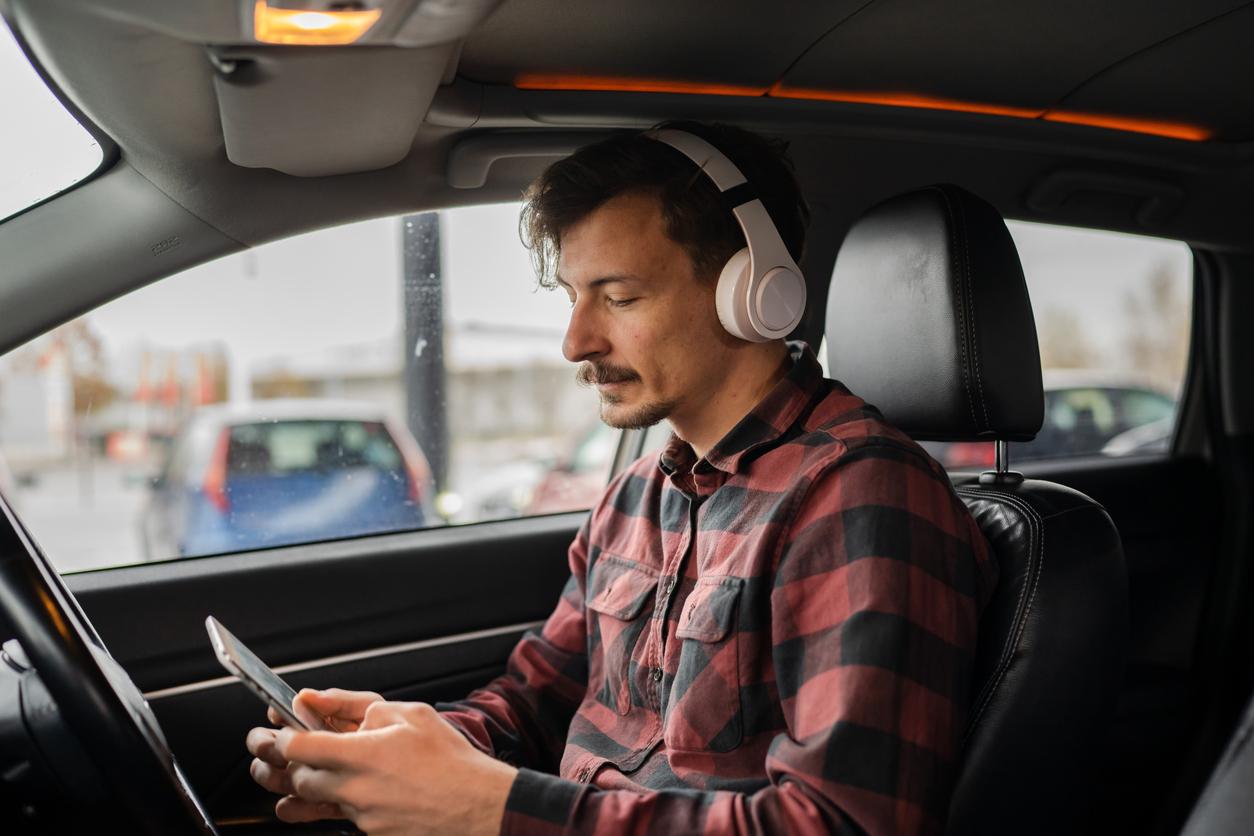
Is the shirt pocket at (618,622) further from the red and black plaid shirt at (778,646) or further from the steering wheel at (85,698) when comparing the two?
the steering wheel at (85,698)

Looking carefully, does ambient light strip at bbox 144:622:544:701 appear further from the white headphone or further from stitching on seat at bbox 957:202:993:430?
stitching on seat at bbox 957:202:993:430

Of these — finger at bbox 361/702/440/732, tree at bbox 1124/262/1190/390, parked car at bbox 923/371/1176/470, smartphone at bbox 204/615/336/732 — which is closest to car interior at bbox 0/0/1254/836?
smartphone at bbox 204/615/336/732

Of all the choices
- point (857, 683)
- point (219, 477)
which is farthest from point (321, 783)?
point (219, 477)

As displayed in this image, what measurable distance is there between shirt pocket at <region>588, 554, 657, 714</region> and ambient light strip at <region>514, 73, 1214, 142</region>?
78cm

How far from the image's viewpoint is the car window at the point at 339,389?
212cm

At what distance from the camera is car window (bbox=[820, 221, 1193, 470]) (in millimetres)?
2932

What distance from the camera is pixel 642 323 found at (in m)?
1.61

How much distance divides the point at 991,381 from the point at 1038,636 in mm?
372

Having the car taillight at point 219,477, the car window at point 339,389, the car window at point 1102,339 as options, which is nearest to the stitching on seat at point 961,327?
the car window at point 1102,339

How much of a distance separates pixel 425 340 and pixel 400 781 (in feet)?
4.44

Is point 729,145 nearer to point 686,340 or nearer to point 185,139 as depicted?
point 686,340

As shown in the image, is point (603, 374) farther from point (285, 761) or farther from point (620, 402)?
point (285, 761)

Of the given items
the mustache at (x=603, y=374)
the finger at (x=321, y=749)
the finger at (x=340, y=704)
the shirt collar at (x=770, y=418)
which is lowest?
the finger at (x=340, y=704)

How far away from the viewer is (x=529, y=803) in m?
1.22
